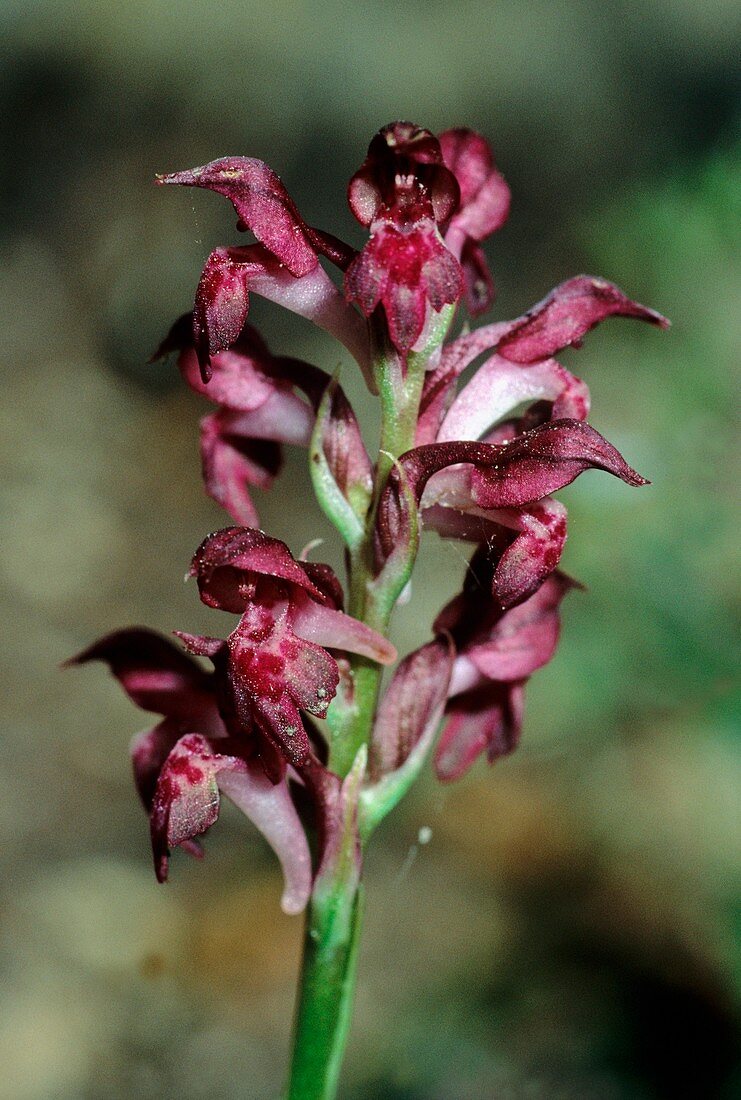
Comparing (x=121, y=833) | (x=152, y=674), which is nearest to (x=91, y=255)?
(x=121, y=833)

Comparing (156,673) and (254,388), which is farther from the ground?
(254,388)

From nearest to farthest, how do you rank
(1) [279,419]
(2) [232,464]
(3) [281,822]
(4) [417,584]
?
1. (3) [281,822]
2. (1) [279,419]
3. (2) [232,464]
4. (4) [417,584]

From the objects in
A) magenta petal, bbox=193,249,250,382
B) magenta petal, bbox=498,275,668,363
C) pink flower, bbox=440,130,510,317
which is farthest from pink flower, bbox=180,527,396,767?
pink flower, bbox=440,130,510,317

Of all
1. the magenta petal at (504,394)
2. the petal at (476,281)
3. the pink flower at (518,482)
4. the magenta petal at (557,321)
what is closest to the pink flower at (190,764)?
the pink flower at (518,482)

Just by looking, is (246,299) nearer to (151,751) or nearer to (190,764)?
(190,764)

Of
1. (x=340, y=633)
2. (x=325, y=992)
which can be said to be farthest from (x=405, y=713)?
(x=325, y=992)

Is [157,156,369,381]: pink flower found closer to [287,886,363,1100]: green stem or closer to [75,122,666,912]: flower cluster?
[75,122,666,912]: flower cluster
